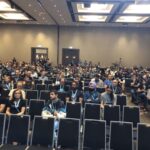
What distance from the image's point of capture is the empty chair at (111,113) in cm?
698

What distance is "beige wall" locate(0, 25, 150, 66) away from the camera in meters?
25.1

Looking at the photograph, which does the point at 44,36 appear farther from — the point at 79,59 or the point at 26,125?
the point at 26,125

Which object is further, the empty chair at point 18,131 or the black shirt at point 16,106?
the black shirt at point 16,106

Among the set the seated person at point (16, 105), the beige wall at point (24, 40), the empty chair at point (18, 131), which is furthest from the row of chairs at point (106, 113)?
the beige wall at point (24, 40)

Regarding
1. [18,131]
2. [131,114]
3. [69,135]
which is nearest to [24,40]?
[131,114]

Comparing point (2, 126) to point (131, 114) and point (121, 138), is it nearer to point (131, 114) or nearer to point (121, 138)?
point (121, 138)

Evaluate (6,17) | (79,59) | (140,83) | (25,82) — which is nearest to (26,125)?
(25,82)

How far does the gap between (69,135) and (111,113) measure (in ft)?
6.40

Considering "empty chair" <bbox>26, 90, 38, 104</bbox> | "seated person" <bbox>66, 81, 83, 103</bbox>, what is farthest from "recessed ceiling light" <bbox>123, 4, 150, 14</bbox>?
"empty chair" <bbox>26, 90, 38, 104</bbox>

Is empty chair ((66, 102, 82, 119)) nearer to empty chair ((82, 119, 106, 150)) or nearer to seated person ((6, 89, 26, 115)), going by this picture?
seated person ((6, 89, 26, 115))

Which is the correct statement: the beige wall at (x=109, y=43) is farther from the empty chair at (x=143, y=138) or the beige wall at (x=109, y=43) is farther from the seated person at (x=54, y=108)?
the empty chair at (x=143, y=138)

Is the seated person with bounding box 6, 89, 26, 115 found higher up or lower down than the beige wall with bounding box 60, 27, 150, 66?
lower down

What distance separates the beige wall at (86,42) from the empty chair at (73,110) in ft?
61.0

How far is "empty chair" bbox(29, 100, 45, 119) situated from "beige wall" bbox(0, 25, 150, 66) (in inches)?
726
